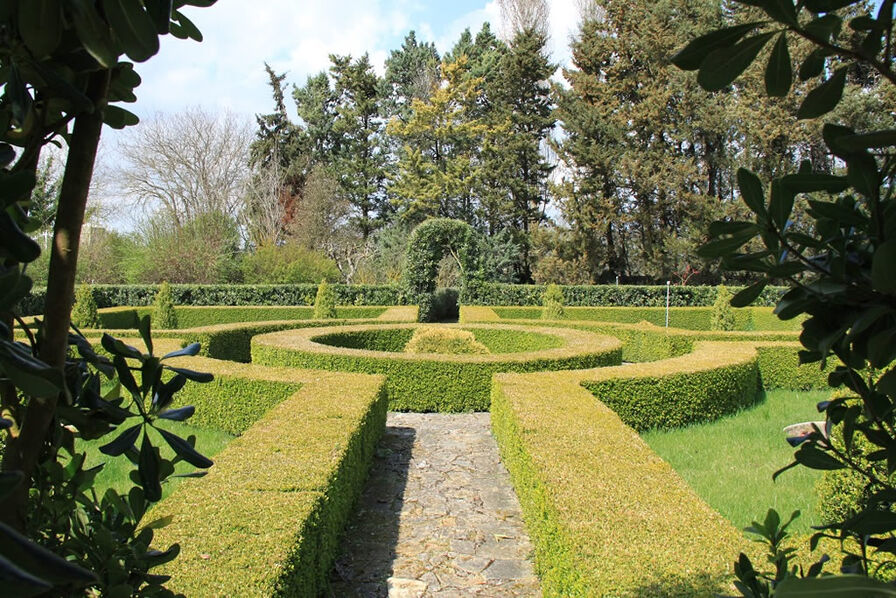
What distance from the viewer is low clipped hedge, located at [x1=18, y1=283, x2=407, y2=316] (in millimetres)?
19125

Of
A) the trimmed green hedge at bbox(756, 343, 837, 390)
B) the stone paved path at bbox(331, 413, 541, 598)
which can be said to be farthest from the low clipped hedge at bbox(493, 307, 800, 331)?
the stone paved path at bbox(331, 413, 541, 598)

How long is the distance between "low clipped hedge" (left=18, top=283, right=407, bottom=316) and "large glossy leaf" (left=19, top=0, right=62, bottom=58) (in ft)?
61.6

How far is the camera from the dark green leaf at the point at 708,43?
2.10 ft

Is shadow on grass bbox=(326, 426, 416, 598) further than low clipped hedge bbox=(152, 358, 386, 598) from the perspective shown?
Yes

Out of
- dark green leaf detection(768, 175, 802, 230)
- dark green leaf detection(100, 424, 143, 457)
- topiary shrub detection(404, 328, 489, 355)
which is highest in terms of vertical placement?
dark green leaf detection(768, 175, 802, 230)

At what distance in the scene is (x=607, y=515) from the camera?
2.88 meters

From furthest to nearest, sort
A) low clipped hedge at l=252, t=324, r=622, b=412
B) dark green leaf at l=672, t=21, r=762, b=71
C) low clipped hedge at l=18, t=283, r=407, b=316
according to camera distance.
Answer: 1. low clipped hedge at l=18, t=283, r=407, b=316
2. low clipped hedge at l=252, t=324, r=622, b=412
3. dark green leaf at l=672, t=21, r=762, b=71

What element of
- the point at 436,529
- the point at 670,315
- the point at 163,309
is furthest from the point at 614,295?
the point at 436,529

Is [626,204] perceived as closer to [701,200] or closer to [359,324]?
[701,200]

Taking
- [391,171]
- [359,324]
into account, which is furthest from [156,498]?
[391,171]

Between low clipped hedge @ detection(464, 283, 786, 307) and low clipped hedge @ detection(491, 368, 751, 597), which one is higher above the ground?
low clipped hedge @ detection(464, 283, 786, 307)

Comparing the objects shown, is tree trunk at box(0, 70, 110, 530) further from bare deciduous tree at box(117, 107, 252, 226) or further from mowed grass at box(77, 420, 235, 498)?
bare deciduous tree at box(117, 107, 252, 226)

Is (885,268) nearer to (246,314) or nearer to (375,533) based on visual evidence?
(375,533)

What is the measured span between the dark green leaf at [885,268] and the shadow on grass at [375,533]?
350cm
